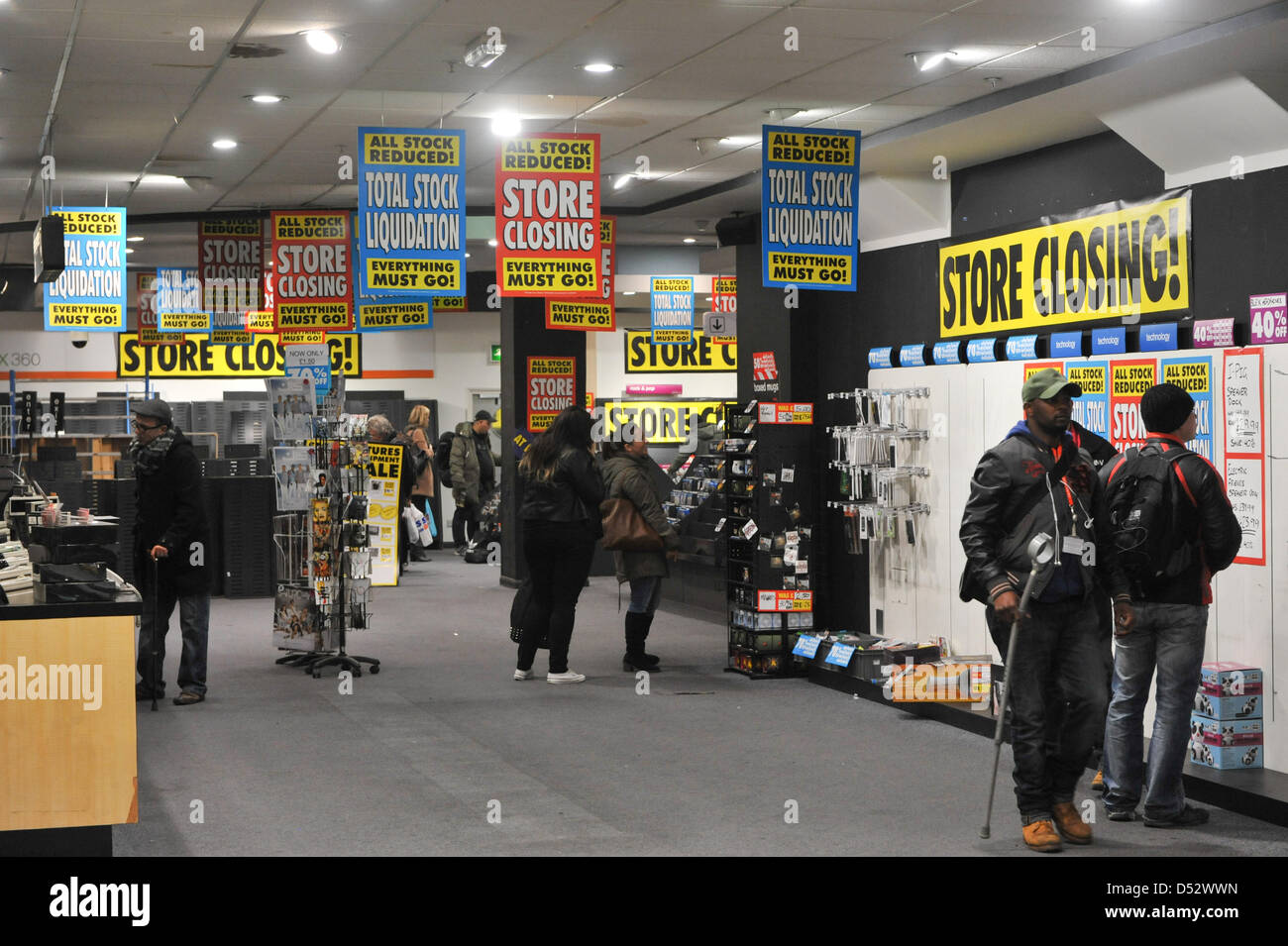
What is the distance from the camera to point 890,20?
705 cm

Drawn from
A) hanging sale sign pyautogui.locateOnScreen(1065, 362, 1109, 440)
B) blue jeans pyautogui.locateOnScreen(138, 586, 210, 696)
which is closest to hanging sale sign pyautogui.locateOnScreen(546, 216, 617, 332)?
blue jeans pyautogui.locateOnScreen(138, 586, 210, 696)

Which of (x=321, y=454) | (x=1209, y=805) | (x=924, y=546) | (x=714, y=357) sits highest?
(x=714, y=357)

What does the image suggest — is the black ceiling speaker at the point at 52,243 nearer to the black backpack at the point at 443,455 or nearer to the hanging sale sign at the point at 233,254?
the hanging sale sign at the point at 233,254

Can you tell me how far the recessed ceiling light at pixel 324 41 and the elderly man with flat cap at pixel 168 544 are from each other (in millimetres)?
2462

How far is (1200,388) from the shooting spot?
7148mm

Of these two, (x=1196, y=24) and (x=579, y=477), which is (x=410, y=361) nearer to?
(x=579, y=477)

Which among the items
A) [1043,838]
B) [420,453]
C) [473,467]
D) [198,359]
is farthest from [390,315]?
[1043,838]

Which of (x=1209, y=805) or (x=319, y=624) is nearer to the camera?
(x=1209, y=805)

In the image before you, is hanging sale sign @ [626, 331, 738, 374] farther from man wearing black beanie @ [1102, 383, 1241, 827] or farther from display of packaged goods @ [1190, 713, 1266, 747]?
man wearing black beanie @ [1102, 383, 1241, 827]

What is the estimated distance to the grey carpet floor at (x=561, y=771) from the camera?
19.1 ft

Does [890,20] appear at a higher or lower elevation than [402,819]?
higher

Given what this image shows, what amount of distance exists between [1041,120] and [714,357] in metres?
13.3

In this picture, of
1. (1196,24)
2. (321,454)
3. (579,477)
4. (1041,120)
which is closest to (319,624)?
(321,454)

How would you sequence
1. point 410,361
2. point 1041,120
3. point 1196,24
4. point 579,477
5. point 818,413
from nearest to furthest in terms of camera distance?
point 1196,24 < point 1041,120 < point 579,477 < point 818,413 < point 410,361
